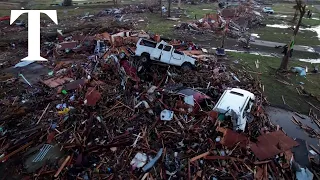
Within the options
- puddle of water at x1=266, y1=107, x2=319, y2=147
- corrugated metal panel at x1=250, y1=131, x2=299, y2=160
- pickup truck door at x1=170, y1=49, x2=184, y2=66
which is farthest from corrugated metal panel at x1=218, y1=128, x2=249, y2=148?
pickup truck door at x1=170, y1=49, x2=184, y2=66

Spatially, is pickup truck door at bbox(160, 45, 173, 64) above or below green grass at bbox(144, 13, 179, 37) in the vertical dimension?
below

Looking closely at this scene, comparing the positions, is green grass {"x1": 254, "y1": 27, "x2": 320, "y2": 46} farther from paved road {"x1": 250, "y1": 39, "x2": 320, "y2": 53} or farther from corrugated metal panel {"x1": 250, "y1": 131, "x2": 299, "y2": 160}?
corrugated metal panel {"x1": 250, "y1": 131, "x2": 299, "y2": 160}

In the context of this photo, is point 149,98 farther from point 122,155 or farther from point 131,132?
point 122,155

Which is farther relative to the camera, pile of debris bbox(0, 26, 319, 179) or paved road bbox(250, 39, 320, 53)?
paved road bbox(250, 39, 320, 53)

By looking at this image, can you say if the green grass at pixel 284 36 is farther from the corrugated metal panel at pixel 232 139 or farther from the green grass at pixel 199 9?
the corrugated metal panel at pixel 232 139

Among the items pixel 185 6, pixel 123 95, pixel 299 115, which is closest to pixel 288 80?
pixel 299 115

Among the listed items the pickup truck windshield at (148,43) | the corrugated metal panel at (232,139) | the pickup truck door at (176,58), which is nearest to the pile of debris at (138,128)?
the corrugated metal panel at (232,139)
